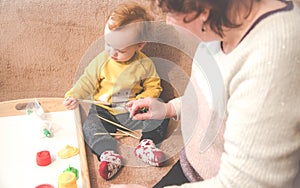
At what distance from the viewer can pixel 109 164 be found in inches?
42.1

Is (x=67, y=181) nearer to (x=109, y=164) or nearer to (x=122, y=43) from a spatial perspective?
(x=109, y=164)

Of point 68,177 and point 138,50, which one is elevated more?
point 138,50

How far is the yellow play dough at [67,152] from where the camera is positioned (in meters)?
1.08

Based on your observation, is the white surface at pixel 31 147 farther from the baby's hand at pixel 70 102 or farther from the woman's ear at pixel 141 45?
the woman's ear at pixel 141 45

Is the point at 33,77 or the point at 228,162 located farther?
the point at 33,77

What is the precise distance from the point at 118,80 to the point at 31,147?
0.96ft

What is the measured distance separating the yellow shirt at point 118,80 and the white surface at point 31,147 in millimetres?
97

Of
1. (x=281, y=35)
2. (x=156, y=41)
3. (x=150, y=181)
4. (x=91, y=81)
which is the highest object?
(x=281, y=35)

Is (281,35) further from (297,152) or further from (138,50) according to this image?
(138,50)

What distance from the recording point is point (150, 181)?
1.05m

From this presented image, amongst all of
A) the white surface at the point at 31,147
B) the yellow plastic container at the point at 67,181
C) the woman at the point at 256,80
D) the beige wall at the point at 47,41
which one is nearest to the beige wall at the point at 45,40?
the beige wall at the point at 47,41

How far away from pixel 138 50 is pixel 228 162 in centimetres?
64

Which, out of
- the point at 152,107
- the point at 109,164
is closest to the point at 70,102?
the point at 109,164

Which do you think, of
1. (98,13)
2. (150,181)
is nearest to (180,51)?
(98,13)
